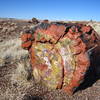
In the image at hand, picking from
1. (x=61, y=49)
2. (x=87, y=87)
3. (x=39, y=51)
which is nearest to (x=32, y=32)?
(x=39, y=51)

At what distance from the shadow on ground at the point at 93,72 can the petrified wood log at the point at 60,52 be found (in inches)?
7.7

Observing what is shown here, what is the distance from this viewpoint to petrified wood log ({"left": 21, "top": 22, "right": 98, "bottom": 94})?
441 centimetres

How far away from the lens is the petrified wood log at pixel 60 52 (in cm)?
441

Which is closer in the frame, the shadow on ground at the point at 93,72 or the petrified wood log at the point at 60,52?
the petrified wood log at the point at 60,52

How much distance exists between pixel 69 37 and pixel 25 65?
5.78ft

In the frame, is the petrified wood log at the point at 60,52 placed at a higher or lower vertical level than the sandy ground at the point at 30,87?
higher

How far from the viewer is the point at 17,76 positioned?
5.19 m

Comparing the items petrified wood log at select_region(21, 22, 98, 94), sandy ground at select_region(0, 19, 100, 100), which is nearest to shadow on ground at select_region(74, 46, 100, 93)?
sandy ground at select_region(0, 19, 100, 100)

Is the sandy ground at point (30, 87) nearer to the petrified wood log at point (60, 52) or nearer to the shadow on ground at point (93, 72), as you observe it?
the shadow on ground at point (93, 72)

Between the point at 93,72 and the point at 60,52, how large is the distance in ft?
4.12

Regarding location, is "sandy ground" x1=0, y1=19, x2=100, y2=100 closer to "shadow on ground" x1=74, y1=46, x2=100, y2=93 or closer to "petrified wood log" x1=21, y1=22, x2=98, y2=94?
"shadow on ground" x1=74, y1=46, x2=100, y2=93

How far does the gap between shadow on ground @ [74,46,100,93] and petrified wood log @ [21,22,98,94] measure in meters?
0.20

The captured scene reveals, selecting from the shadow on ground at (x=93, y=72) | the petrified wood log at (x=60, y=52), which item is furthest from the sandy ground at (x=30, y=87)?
the petrified wood log at (x=60, y=52)

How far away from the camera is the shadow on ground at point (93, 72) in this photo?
465cm
